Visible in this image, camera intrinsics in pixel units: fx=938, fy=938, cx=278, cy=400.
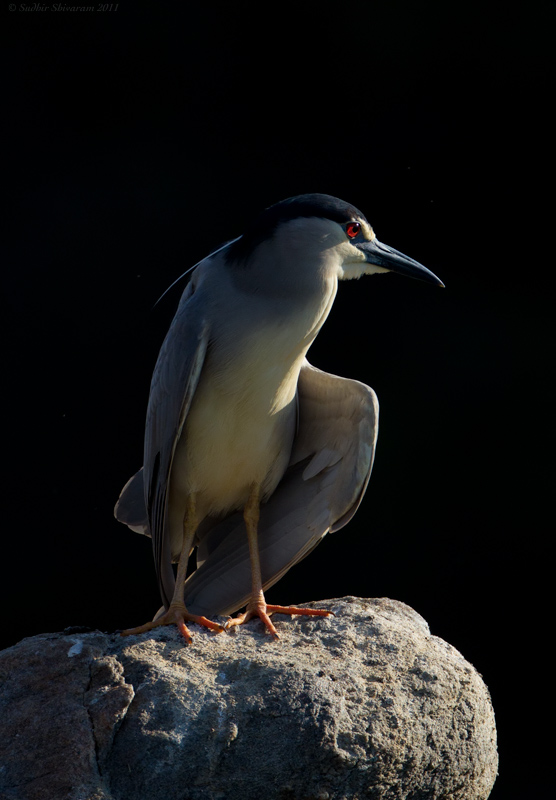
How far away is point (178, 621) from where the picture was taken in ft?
8.64

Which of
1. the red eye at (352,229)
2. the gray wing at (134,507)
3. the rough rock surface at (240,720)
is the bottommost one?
the rough rock surface at (240,720)

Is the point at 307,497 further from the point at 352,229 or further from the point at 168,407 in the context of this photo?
the point at 352,229

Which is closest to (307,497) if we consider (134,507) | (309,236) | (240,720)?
(134,507)

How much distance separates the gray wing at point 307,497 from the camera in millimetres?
3004

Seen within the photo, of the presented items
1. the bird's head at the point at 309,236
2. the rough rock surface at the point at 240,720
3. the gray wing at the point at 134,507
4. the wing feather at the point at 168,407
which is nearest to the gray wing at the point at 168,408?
the wing feather at the point at 168,407

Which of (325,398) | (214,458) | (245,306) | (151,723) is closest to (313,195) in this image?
(245,306)

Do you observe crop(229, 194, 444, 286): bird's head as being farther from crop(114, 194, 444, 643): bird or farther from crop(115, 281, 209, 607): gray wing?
crop(115, 281, 209, 607): gray wing

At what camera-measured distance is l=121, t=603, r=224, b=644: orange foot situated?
257cm

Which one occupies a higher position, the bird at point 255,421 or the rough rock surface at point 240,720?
the bird at point 255,421

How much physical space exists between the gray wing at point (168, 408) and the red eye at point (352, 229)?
505mm

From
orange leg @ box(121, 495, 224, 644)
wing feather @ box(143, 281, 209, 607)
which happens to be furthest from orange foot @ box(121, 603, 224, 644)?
wing feather @ box(143, 281, 209, 607)

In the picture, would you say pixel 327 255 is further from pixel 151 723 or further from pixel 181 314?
pixel 151 723

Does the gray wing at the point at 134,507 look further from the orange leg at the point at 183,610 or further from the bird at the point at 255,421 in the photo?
the orange leg at the point at 183,610

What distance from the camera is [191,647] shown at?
8.17 ft
